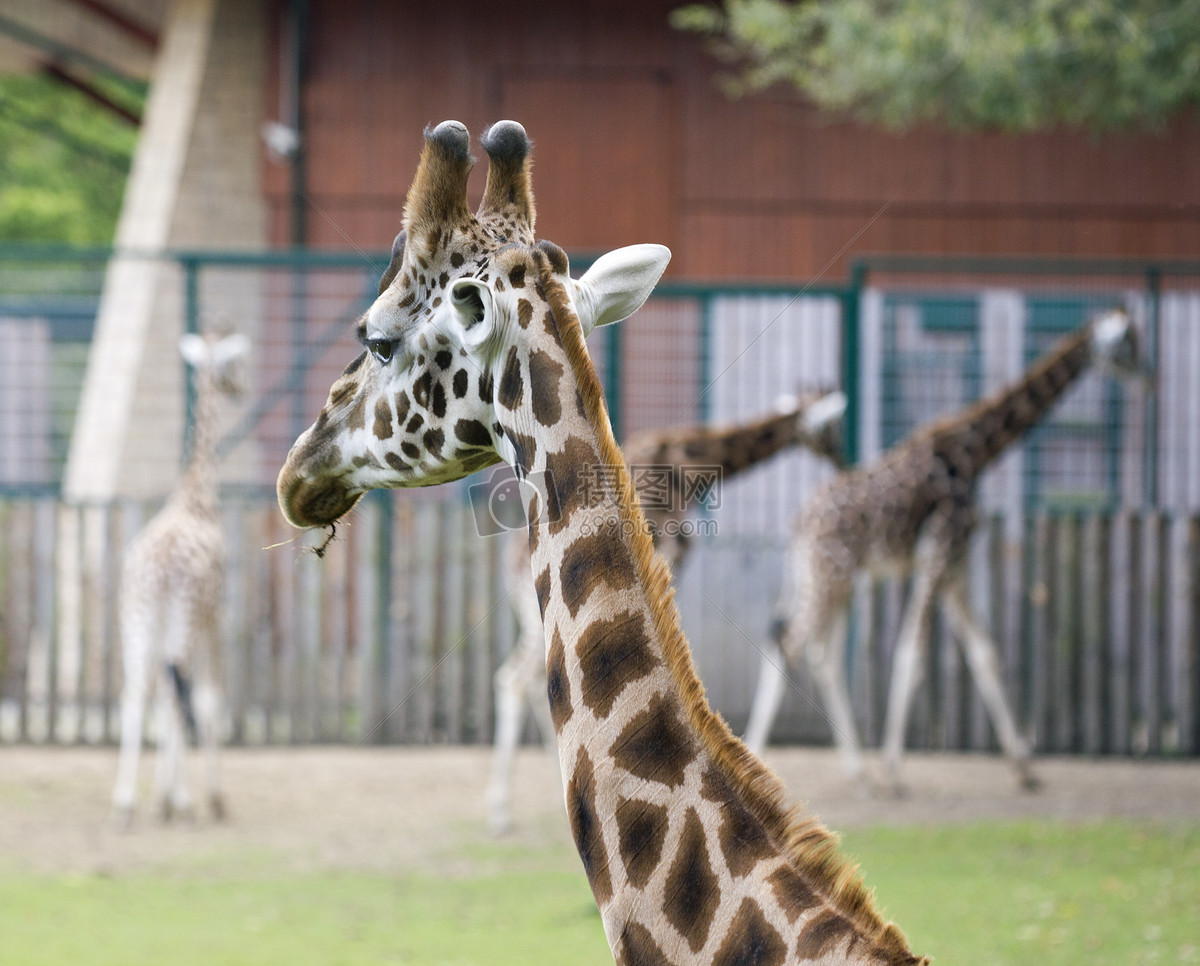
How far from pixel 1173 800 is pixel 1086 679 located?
1.09 m

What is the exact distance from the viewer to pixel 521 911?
518cm

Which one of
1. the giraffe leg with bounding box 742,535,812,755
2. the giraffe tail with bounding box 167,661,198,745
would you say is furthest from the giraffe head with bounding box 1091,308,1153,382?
the giraffe tail with bounding box 167,661,198,745

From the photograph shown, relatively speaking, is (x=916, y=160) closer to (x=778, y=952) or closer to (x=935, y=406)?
(x=935, y=406)

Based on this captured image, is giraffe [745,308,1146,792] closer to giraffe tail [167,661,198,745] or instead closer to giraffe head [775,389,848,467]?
giraffe head [775,389,848,467]

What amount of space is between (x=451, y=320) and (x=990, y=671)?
5.99 m

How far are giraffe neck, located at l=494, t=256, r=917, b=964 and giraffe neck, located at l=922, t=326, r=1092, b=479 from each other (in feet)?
18.7

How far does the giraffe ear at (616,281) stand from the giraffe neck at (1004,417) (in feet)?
18.1

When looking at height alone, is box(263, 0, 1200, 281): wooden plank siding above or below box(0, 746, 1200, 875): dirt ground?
above

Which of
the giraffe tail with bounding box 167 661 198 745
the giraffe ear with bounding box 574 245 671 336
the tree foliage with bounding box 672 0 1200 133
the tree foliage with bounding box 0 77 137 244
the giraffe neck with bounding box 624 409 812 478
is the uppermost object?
the tree foliage with bounding box 0 77 137 244

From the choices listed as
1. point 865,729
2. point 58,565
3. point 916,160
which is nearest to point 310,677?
point 58,565

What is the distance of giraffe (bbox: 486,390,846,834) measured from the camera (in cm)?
654

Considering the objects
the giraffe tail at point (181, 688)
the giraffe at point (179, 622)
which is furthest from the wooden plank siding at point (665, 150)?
the giraffe tail at point (181, 688)

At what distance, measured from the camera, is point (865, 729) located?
8.04 m

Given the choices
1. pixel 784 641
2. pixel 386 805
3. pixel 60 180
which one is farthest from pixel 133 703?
pixel 60 180
